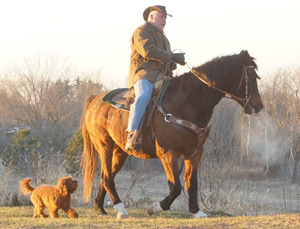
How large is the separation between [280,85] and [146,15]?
43.4 ft

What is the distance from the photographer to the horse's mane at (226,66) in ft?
22.9

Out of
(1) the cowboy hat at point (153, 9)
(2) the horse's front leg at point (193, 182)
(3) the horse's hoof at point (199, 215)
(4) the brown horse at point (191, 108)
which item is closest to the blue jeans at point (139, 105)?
(4) the brown horse at point (191, 108)

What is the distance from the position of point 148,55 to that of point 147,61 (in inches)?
8.7

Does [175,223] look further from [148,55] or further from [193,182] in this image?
[148,55]

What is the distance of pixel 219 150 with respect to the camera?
10.0 m

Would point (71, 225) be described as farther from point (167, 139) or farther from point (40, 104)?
point (40, 104)

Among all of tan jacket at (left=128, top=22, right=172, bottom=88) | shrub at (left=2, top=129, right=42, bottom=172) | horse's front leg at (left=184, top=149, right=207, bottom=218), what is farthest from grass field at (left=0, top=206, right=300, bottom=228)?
shrub at (left=2, top=129, right=42, bottom=172)

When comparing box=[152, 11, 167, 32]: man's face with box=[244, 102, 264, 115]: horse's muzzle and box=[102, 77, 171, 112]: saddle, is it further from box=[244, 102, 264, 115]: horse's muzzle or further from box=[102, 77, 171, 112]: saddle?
box=[244, 102, 264, 115]: horse's muzzle

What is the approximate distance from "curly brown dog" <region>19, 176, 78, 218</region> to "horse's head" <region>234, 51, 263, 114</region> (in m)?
2.69

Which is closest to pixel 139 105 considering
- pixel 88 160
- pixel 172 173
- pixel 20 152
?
pixel 172 173

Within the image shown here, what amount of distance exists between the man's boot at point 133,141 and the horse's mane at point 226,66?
1.26 meters

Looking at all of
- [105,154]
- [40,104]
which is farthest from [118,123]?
[40,104]

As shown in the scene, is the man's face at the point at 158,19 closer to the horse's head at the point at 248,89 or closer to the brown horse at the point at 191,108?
the brown horse at the point at 191,108

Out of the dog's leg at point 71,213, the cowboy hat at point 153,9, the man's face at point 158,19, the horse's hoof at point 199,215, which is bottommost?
the dog's leg at point 71,213
